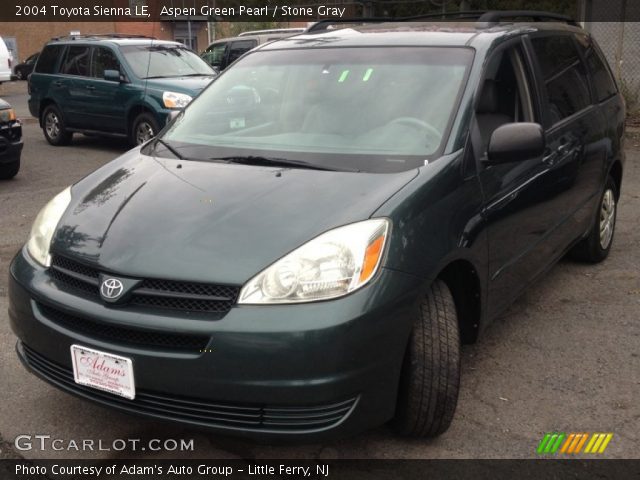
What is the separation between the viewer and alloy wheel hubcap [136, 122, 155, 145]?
1039cm

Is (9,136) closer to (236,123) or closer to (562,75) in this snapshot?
(236,123)

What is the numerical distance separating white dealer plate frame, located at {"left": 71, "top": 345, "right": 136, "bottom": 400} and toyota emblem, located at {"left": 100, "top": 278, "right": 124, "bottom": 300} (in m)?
0.21

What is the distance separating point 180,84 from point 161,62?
3.35ft

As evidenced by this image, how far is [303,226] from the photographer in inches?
107

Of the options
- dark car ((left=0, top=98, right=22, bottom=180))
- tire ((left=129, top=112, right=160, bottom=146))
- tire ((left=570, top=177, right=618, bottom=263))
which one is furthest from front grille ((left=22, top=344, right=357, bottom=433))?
tire ((left=129, top=112, right=160, bottom=146))

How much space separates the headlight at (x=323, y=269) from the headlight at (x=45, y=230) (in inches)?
40.5

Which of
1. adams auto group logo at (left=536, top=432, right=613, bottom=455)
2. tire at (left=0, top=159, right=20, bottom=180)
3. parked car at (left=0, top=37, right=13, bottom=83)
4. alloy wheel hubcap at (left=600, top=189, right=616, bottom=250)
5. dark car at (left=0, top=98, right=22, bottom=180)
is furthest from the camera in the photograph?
parked car at (left=0, top=37, right=13, bottom=83)

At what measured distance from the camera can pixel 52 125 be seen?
12117 mm

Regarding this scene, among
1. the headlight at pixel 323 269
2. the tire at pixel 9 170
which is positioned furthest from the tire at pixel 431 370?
the tire at pixel 9 170

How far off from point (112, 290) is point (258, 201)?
673 millimetres

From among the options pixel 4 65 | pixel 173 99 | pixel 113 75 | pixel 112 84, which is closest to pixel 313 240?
pixel 173 99

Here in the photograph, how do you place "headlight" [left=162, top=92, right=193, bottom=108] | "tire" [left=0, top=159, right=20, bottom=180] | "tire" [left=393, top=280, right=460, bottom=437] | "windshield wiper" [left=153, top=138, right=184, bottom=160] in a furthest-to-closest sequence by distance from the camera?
"headlight" [left=162, top=92, right=193, bottom=108], "tire" [left=0, top=159, right=20, bottom=180], "windshield wiper" [left=153, top=138, right=184, bottom=160], "tire" [left=393, top=280, right=460, bottom=437]

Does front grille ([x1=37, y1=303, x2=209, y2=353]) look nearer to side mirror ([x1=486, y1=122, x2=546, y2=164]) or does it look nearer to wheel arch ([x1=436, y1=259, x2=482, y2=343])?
wheel arch ([x1=436, y1=259, x2=482, y2=343])

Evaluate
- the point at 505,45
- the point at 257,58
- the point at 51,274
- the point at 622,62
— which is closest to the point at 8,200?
the point at 257,58
